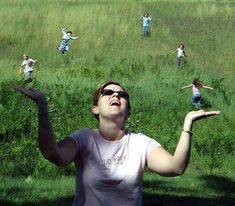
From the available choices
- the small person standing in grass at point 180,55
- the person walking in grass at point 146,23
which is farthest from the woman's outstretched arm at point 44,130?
the person walking in grass at point 146,23

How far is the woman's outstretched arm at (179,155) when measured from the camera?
2.93 m

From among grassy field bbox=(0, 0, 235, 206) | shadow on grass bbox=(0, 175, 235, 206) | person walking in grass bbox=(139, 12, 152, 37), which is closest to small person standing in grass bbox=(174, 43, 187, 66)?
A: grassy field bbox=(0, 0, 235, 206)

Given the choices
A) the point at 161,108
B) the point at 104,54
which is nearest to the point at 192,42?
the point at 104,54

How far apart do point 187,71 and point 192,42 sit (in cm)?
664

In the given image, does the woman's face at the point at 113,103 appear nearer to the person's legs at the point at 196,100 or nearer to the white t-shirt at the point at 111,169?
the white t-shirt at the point at 111,169

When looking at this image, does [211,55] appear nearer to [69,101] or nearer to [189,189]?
[69,101]

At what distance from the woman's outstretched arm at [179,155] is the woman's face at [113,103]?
27 centimetres

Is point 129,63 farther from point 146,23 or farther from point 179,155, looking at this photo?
point 179,155

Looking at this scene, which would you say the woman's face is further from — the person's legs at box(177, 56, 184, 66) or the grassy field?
the person's legs at box(177, 56, 184, 66)

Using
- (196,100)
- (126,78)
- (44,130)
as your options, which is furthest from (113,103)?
(126,78)

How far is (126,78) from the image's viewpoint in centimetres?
2116

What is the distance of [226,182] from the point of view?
31.2 feet

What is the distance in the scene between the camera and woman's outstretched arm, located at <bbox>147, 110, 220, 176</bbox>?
293 cm

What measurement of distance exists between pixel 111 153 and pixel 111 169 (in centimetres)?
9
